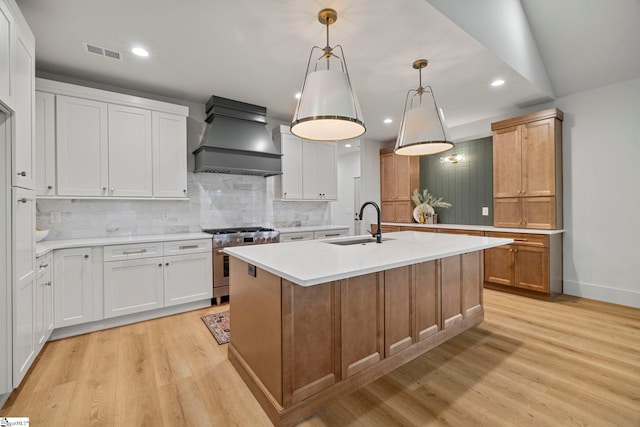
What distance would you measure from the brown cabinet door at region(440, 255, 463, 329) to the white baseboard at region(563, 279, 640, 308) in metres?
2.34

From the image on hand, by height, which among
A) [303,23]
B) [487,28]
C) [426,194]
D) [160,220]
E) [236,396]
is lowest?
[236,396]

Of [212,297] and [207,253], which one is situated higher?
[207,253]

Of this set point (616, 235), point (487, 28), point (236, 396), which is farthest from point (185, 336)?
point (616, 235)

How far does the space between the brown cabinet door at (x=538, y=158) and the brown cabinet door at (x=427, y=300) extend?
2490mm

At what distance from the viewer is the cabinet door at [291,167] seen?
14.4 ft

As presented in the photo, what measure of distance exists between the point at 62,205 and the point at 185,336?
6.55 feet

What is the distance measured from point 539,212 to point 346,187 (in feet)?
15.9

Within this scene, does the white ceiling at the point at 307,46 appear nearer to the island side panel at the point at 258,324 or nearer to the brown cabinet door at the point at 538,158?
the brown cabinet door at the point at 538,158

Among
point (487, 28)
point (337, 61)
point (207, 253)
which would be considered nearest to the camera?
→ point (487, 28)

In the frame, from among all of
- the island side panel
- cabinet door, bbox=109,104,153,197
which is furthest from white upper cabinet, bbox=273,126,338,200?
the island side panel

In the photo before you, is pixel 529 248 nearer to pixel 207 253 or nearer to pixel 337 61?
pixel 337 61

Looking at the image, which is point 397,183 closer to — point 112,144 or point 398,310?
point 398,310

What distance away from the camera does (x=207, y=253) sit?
136 inches

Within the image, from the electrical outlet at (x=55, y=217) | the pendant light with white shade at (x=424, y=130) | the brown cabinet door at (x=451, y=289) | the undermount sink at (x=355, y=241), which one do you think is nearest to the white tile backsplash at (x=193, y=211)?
the electrical outlet at (x=55, y=217)
